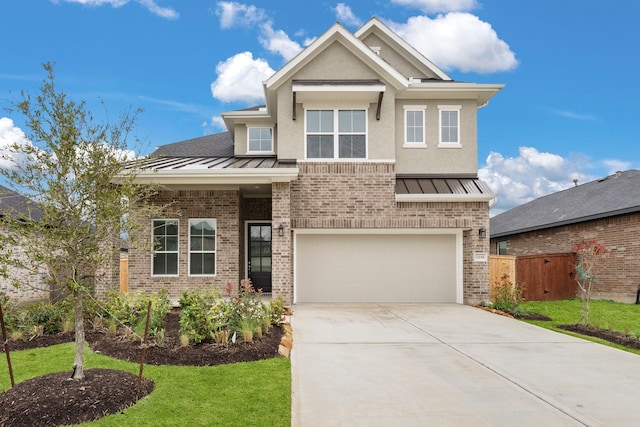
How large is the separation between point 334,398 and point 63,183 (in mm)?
3978

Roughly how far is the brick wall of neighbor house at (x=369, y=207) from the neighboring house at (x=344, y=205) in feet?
0.09

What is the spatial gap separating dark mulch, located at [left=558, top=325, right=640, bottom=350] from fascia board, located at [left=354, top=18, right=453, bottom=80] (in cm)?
932

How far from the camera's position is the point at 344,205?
14047 millimetres

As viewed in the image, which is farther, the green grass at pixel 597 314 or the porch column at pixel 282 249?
the porch column at pixel 282 249

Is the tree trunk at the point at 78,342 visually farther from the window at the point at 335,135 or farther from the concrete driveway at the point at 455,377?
the window at the point at 335,135

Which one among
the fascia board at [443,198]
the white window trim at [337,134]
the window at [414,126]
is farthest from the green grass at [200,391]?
the window at [414,126]

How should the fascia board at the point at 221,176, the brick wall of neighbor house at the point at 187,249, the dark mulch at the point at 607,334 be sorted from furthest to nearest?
the brick wall of neighbor house at the point at 187,249 < the fascia board at the point at 221,176 < the dark mulch at the point at 607,334

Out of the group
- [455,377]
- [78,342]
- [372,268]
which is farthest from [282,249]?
[78,342]

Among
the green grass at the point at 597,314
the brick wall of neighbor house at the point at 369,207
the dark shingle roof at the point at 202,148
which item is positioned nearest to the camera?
the green grass at the point at 597,314

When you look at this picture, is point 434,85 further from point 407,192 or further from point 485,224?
point 485,224

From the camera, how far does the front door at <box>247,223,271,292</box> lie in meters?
16.2

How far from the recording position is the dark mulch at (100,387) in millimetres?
5074

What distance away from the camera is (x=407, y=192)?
46.7 ft

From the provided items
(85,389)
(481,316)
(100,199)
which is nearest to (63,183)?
(100,199)
